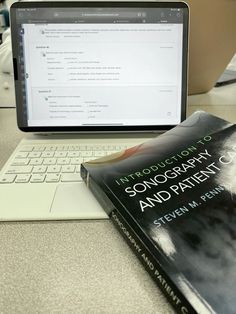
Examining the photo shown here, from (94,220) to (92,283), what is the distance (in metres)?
0.11

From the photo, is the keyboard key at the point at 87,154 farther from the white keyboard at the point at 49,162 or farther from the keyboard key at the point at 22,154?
the keyboard key at the point at 22,154

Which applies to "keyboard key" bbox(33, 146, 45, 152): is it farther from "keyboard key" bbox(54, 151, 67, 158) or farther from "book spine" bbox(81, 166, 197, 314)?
"book spine" bbox(81, 166, 197, 314)

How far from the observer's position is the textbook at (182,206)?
29 centimetres

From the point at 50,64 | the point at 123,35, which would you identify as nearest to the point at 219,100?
the point at 123,35

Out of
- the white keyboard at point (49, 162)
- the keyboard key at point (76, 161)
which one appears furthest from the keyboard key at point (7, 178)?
the keyboard key at point (76, 161)

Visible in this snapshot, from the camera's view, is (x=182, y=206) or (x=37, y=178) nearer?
(x=182, y=206)

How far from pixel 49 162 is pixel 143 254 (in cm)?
27

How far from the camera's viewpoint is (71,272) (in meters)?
0.35

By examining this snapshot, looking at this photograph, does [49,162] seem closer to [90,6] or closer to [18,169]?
[18,169]

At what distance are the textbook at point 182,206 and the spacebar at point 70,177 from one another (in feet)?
0.09

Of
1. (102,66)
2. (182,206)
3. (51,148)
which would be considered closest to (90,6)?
(102,66)

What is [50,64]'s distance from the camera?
0.61 meters

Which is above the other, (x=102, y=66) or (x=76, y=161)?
(x=102, y=66)

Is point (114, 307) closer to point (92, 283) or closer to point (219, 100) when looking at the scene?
point (92, 283)
